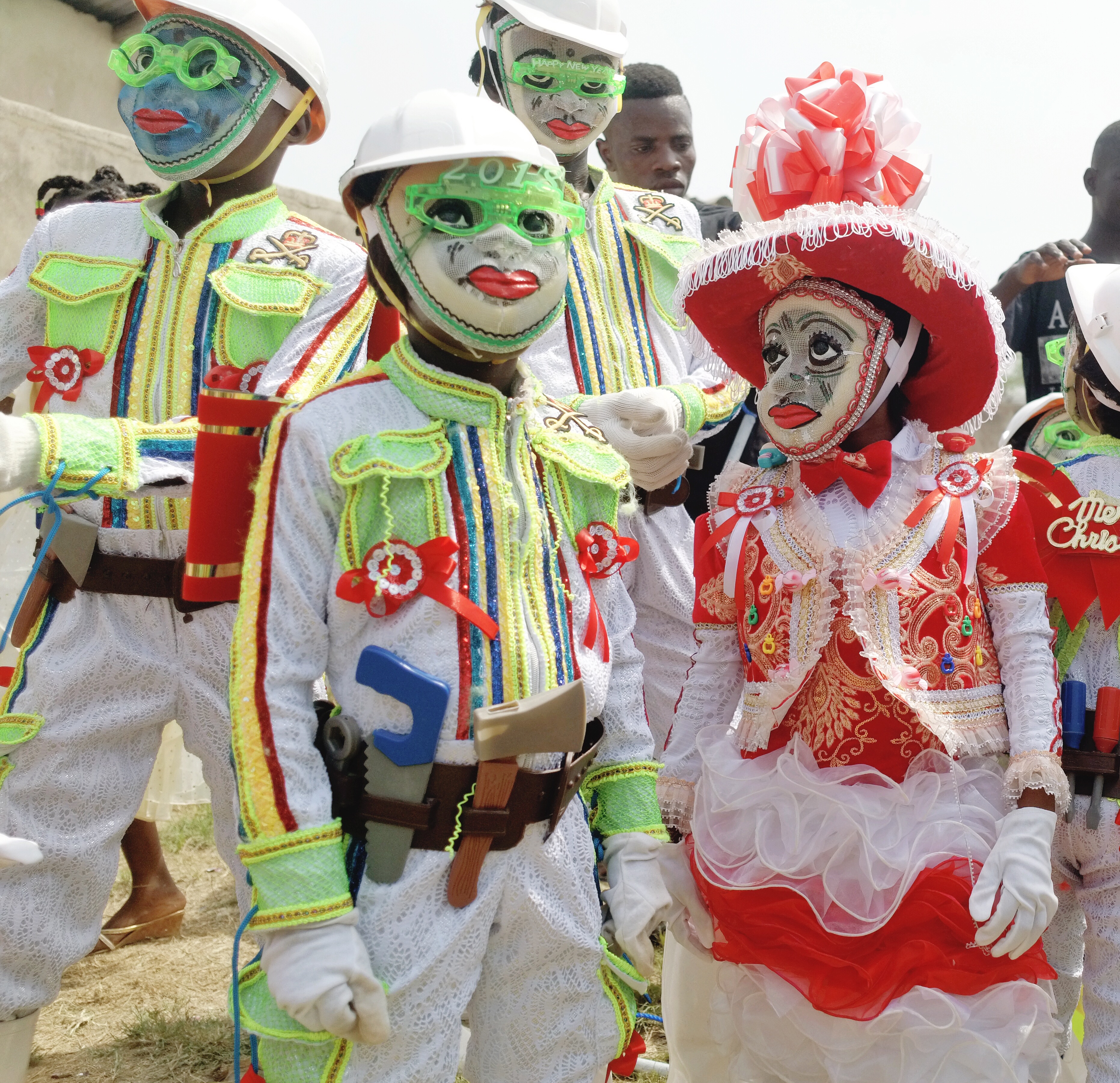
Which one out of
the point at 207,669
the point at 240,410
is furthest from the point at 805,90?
the point at 207,669

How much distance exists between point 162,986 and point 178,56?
9.28 feet

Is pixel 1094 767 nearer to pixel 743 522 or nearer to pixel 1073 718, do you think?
pixel 1073 718

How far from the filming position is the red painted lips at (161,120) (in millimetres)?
3045

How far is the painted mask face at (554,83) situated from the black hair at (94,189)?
1.65 metres

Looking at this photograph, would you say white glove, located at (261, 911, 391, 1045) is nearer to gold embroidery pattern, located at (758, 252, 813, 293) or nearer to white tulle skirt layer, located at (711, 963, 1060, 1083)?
white tulle skirt layer, located at (711, 963, 1060, 1083)

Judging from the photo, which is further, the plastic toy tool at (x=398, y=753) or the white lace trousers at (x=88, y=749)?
the white lace trousers at (x=88, y=749)

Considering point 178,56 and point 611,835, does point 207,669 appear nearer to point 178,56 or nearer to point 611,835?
point 611,835

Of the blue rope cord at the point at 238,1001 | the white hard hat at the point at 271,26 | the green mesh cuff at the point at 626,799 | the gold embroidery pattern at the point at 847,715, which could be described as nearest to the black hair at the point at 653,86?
the white hard hat at the point at 271,26

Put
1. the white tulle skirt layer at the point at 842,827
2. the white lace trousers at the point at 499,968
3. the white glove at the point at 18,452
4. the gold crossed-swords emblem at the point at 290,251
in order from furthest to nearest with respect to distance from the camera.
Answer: the gold crossed-swords emblem at the point at 290,251 → the white glove at the point at 18,452 → the white tulle skirt layer at the point at 842,827 → the white lace trousers at the point at 499,968

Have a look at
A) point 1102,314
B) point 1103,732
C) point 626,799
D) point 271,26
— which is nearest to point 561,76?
point 271,26

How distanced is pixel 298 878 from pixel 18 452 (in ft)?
3.66

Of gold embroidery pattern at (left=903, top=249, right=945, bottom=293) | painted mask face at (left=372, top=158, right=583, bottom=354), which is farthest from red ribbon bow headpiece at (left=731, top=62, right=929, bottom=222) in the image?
painted mask face at (left=372, top=158, right=583, bottom=354)

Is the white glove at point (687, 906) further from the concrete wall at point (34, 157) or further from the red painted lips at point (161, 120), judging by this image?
the concrete wall at point (34, 157)

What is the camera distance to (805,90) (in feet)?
9.21
